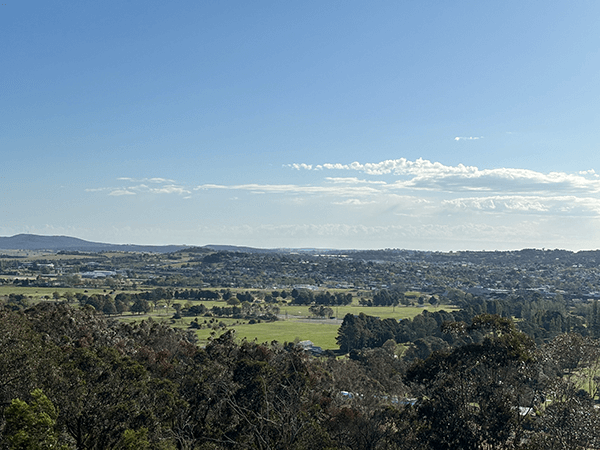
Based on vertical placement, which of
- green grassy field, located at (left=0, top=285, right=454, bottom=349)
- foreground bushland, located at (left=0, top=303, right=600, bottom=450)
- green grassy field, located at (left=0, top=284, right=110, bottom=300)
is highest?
foreground bushland, located at (left=0, top=303, right=600, bottom=450)

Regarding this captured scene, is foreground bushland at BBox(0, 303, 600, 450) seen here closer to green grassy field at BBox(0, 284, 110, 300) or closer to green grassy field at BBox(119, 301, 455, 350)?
green grassy field at BBox(119, 301, 455, 350)

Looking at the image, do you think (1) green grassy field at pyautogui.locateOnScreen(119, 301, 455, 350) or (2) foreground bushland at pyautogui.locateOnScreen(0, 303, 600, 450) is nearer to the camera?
(2) foreground bushland at pyautogui.locateOnScreen(0, 303, 600, 450)

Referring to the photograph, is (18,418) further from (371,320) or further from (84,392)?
(371,320)

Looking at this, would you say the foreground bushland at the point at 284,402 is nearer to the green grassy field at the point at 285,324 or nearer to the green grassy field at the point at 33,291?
the green grassy field at the point at 285,324

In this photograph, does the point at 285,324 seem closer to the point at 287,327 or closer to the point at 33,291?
the point at 287,327

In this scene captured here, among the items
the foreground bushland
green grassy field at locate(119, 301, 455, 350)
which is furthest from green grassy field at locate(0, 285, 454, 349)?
the foreground bushland

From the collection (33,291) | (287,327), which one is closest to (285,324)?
(287,327)

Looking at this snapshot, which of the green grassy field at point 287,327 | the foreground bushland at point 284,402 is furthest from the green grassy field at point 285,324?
the foreground bushland at point 284,402

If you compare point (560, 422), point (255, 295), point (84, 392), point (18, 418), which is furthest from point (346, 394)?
point (255, 295)
